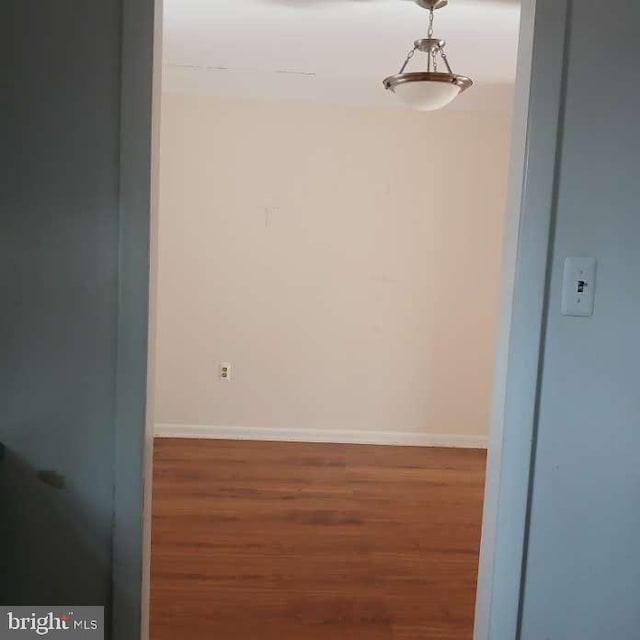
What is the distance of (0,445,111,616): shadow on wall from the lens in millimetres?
1375

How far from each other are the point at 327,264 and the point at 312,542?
6.13 ft

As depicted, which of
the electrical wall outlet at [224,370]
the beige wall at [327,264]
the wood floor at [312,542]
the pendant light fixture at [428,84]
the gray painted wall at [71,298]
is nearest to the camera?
the gray painted wall at [71,298]

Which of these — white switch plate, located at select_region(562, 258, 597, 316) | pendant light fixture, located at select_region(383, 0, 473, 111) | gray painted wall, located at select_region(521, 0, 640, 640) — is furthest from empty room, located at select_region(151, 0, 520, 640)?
white switch plate, located at select_region(562, 258, 597, 316)

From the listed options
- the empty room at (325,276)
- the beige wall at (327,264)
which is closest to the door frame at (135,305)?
the empty room at (325,276)

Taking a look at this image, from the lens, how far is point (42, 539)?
1387 millimetres

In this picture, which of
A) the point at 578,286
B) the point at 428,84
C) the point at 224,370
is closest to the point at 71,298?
the point at 578,286

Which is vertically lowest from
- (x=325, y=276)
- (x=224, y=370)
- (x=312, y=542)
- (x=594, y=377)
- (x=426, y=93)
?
(x=312, y=542)

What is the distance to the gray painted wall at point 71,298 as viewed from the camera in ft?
4.21

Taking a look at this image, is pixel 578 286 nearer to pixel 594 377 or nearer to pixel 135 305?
pixel 594 377

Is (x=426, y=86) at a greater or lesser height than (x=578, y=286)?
greater

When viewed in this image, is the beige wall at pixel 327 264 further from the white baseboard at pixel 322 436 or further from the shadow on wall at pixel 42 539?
the shadow on wall at pixel 42 539

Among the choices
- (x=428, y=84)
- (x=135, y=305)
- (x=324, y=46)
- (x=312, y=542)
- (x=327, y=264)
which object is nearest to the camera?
(x=135, y=305)

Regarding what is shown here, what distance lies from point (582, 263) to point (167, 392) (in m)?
3.27

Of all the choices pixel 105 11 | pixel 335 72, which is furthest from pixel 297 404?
pixel 105 11
